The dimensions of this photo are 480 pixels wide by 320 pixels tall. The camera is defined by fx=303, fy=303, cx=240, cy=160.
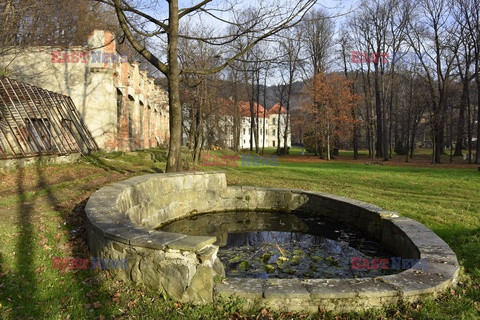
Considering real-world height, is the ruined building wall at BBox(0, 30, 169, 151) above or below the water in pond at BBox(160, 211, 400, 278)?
above

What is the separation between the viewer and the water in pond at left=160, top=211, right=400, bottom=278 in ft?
14.7

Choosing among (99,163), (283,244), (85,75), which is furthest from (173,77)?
(85,75)

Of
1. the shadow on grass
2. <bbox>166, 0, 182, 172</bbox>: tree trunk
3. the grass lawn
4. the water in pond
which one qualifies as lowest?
the water in pond

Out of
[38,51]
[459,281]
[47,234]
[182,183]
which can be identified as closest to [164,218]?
[182,183]

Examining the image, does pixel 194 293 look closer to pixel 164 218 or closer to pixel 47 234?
pixel 47 234

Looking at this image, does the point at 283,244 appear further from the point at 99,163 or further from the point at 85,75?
the point at 85,75

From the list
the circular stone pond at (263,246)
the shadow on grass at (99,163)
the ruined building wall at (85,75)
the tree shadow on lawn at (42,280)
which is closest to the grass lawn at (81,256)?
the tree shadow on lawn at (42,280)

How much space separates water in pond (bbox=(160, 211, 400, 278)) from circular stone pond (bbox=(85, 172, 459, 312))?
18mm

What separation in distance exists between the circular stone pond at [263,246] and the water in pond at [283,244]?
0.02 metres

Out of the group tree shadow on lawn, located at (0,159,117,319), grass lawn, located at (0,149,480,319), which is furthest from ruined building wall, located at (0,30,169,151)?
tree shadow on lawn, located at (0,159,117,319)

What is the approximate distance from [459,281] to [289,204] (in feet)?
16.1

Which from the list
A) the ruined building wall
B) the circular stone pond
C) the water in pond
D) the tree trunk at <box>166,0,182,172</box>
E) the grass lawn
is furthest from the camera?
the ruined building wall

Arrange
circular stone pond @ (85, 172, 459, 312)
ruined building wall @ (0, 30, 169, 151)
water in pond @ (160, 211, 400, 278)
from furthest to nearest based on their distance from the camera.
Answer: ruined building wall @ (0, 30, 169, 151), water in pond @ (160, 211, 400, 278), circular stone pond @ (85, 172, 459, 312)

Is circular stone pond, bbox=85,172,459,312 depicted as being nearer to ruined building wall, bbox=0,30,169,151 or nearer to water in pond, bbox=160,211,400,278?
water in pond, bbox=160,211,400,278
